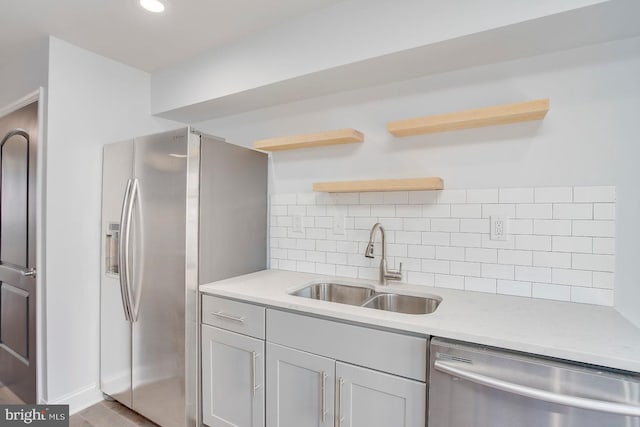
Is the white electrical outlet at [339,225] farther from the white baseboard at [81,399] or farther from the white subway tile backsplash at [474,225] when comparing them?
the white baseboard at [81,399]

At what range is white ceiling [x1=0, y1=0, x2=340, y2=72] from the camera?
1736 mm

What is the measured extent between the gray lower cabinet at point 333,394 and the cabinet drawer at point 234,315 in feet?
0.44

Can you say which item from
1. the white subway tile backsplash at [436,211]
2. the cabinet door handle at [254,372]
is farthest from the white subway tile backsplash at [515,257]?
the cabinet door handle at [254,372]

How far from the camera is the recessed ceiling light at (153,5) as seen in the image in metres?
1.70

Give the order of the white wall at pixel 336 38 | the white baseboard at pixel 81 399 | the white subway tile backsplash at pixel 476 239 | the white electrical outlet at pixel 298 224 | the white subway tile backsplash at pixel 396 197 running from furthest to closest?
the white electrical outlet at pixel 298 224
the white baseboard at pixel 81 399
the white subway tile backsplash at pixel 396 197
the white subway tile backsplash at pixel 476 239
the white wall at pixel 336 38

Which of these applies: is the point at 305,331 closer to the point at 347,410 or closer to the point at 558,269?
the point at 347,410

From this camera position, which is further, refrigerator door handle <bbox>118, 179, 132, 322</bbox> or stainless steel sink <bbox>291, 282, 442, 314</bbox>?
refrigerator door handle <bbox>118, 179, 132, 322</bbox>

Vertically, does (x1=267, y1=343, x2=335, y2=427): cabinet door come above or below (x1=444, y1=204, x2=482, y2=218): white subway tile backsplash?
below

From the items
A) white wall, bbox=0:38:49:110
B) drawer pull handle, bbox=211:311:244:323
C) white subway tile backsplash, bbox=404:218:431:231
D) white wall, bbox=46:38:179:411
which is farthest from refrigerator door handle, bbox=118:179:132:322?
white subway tile backsplash, bbox=404:218:431:231

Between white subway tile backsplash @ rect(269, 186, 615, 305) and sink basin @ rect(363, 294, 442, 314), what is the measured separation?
0.16 meters

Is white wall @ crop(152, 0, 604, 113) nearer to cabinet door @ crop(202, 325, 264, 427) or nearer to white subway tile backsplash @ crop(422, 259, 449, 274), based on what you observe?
white subway tile backsplash @ crop(422, 259, 449, 274)

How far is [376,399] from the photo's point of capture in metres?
1.33

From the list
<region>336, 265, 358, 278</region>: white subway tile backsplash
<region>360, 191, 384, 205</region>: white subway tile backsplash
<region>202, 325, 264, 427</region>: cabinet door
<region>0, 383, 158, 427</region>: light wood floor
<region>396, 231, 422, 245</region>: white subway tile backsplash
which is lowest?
<region>0, 383, 158, 427</region>: light wood floor

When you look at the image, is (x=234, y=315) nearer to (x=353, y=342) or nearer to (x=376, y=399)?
(x=353, y=342)
